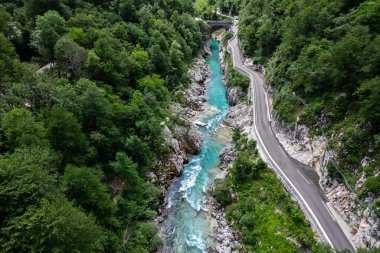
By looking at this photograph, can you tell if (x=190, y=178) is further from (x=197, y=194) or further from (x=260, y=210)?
(x=260, y=210)

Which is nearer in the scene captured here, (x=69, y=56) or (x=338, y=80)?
(x=338, y=80)

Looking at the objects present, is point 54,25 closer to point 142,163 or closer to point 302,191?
point 142,163

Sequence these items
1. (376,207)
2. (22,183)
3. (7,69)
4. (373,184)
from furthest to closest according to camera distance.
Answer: (7,69) < (373,184) < (376,207) < (22,183)

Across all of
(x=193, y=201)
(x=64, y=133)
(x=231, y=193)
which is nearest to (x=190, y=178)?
(x=193, y=201)

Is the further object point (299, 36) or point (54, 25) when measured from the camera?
point (299, 36)

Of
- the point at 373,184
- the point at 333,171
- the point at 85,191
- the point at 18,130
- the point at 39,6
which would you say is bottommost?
the point at 85,191

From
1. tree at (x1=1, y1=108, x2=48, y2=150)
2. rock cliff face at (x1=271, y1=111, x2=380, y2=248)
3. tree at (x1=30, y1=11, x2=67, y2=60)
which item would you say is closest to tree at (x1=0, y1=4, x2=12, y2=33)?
tree at (x1=30, y1=11, x2=67, y2=60)

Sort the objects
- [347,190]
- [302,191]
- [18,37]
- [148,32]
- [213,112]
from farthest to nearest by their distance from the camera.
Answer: [148,32] → [213,112] → [18,37] → [302,191] → [347,190]

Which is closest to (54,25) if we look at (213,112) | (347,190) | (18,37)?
(18,37)
